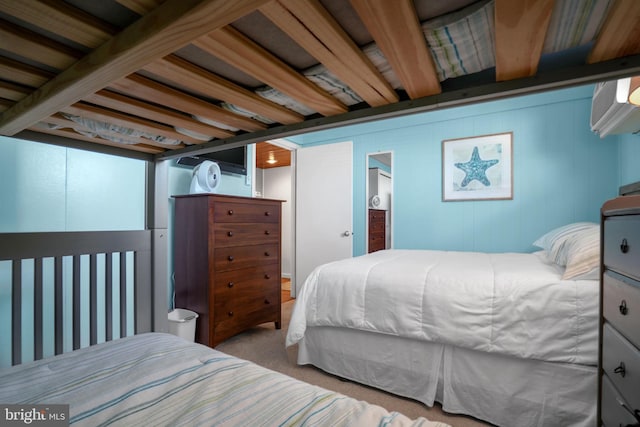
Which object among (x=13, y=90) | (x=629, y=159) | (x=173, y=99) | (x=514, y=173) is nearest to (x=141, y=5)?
(x=173, y=99)

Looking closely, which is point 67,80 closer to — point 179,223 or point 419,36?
point 419,36

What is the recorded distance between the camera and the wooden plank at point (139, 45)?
460mm

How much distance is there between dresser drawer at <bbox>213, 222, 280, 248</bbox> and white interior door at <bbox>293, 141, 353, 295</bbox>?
4.03 feet

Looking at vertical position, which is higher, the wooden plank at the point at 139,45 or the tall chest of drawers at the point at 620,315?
the wooden plank at the point at 139,45

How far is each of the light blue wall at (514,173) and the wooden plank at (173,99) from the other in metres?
3.14

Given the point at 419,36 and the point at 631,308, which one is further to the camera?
the point at 631,308

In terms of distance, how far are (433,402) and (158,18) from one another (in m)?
2.08

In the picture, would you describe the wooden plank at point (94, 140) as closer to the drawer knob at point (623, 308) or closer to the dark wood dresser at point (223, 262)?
the dark wood dresser at point (223, 262)

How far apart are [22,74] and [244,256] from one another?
2.02 m

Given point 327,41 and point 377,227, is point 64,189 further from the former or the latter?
point 377,227

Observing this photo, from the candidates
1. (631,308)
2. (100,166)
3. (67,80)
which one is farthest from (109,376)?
(100,166)

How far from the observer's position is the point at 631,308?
0.87m

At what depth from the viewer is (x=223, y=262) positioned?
2.39 m

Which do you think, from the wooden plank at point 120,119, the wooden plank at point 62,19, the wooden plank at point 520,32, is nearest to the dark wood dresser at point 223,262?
the wooden plank at point 120,119
